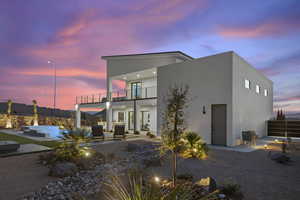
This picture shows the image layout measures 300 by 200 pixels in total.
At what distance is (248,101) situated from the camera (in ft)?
37.7

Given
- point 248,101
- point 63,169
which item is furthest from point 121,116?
point 63,169

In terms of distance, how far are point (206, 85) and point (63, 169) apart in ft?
29.0

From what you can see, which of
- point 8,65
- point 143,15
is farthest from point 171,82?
point 8,65

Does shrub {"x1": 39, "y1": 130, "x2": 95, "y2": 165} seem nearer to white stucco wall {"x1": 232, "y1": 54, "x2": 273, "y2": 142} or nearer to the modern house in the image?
the modern house

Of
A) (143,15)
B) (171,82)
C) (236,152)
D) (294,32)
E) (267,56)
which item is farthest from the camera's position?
(267,56)

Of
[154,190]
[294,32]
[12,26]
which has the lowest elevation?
[154,190]

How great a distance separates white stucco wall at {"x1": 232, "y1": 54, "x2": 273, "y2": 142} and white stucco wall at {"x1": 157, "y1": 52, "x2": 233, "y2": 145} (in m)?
0.39

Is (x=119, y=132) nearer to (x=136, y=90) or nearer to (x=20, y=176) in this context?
(x=20, y=176)

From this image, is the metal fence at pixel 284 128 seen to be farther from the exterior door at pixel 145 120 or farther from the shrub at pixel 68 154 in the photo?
the shrub at pixel 68 154

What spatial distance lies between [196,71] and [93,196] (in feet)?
30.5

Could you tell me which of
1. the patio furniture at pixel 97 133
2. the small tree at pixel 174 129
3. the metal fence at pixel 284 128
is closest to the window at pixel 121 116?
the patio furniture at pixel 97 133

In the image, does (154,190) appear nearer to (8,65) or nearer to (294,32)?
(294,32)

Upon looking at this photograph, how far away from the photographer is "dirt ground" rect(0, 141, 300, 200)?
4.23m

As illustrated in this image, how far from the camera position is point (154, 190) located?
1902 millimetres
